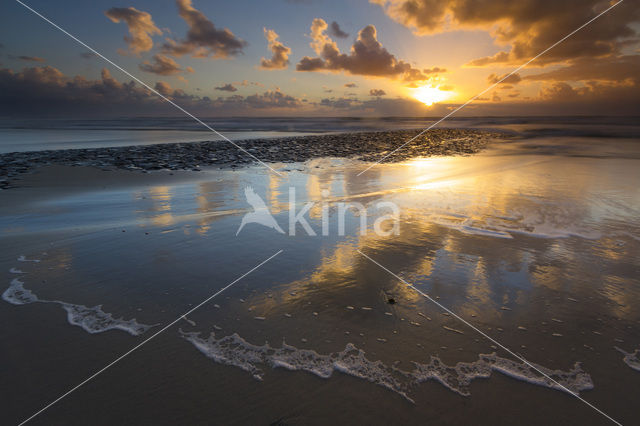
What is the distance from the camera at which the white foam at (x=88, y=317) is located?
3.06 metres

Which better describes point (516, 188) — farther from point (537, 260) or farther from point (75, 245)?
point (75, 245)

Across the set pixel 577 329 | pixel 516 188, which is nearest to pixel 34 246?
pixel 577 329

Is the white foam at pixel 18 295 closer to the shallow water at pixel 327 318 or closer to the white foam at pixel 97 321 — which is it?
the shallow water at pixel 327 318

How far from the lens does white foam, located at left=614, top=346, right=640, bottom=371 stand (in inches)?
104

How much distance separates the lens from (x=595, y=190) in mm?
8922

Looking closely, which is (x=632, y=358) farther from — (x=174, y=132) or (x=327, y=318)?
(x=174, y=132)

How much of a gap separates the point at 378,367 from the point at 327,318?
0.79 meters

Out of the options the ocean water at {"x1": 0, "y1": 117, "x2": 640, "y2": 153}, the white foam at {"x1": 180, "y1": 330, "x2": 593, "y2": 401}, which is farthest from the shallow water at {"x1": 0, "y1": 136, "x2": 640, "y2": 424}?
the ocean water at {"x1": 0, "y1": 117, "x2": 640, "y2": 153}

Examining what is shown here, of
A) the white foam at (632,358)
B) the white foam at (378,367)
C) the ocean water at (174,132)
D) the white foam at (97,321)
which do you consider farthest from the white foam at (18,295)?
the ocean water at (174,132)

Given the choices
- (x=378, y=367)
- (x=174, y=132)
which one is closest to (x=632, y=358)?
(x=378, y=367)

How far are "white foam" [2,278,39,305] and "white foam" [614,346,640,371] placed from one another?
230 inches

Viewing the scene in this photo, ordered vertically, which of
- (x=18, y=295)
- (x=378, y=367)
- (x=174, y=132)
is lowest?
(x=378, y=367)

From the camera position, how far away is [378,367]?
2.62 metres

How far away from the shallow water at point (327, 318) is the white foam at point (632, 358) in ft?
0.07
